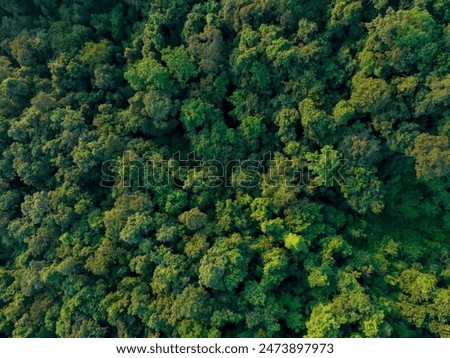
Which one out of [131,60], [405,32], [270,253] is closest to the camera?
[405,32]

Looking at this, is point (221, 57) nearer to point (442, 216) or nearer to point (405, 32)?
point (405, 32)

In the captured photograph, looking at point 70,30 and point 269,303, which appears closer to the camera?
point 269,303

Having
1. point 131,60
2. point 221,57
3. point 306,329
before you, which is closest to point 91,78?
point 131,60

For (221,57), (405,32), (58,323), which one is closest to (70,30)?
(221,57)

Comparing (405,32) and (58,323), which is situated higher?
(405,32)

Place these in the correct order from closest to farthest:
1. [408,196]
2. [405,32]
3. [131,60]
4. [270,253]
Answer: [405,32] → [270,253] → [408,196] → [131,60]

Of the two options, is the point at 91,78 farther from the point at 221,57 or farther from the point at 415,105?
the point at 415,105
